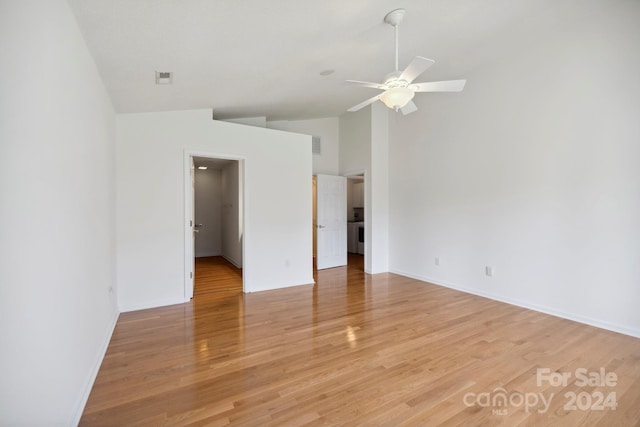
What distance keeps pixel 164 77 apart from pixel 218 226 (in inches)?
216

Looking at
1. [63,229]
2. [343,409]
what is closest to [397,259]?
[343,409]

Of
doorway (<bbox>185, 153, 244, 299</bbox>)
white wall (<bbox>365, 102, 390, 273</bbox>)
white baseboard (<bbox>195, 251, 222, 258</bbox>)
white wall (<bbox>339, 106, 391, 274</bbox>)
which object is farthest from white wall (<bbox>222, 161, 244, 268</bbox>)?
white wall (<bbox>365, 102, 390, 273</bbox>)

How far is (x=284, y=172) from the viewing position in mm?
4684

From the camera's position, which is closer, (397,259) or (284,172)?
(284,172)

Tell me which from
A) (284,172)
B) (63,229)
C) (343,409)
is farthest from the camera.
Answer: (284,172)

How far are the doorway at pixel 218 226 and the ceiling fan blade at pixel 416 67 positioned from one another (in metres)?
2.86

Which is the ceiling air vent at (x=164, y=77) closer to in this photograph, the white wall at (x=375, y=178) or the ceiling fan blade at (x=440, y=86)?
the ceiling fan blade at (x=440, y=86)

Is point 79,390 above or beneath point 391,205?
beneath

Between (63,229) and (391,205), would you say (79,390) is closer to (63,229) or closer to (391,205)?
(63,229)

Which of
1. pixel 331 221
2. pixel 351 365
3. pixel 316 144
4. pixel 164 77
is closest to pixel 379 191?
pixel 331 221

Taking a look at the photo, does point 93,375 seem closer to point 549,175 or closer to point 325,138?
point 549,175

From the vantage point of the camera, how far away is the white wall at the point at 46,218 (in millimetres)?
1085

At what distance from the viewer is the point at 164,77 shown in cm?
282

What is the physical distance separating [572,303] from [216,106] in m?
5.25
